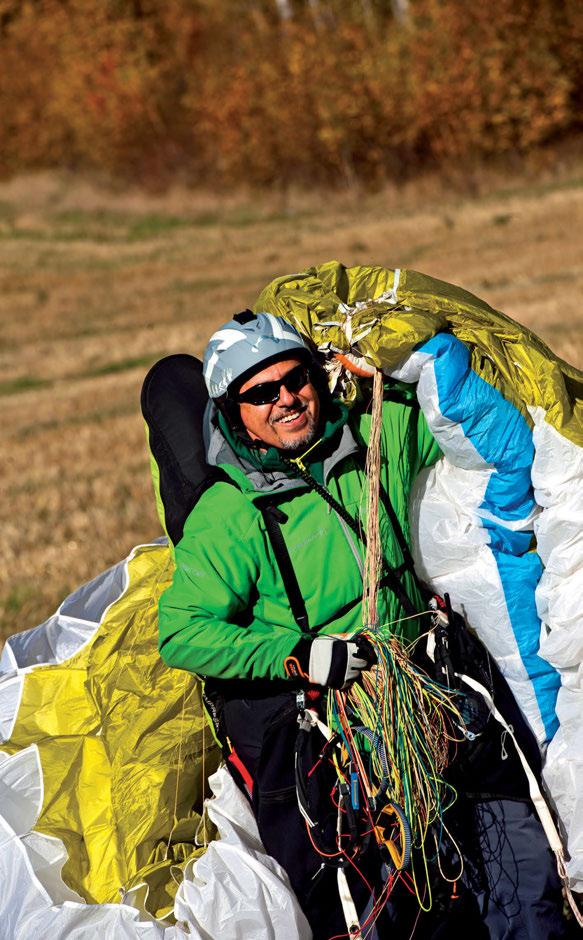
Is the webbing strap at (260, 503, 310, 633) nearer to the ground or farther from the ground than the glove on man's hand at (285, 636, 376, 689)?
farther from the ground

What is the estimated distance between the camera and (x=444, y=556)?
11.8 ft

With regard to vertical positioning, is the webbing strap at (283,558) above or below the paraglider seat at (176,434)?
below

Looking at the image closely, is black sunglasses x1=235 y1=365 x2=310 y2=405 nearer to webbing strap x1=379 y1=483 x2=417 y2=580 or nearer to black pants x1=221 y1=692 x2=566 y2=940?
webbing strap x1=379 y1=483 x2=417 y2=580

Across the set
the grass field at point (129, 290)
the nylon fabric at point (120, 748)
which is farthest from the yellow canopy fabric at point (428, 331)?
the grass field at point (129, 290)

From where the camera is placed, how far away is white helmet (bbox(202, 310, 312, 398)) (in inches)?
127

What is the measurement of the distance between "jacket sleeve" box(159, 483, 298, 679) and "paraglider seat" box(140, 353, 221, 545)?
34 cm

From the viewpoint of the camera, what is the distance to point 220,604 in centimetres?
316

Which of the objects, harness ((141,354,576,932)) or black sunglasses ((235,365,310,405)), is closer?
harness ((141,354,576,932))

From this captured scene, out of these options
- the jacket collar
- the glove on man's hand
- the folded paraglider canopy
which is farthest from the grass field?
the glove on man's hand

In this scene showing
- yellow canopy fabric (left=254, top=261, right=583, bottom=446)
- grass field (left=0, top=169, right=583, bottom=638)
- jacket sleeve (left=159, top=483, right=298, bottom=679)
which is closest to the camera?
jacket sleeve (left=159, top=483, right=298, bottom=679)

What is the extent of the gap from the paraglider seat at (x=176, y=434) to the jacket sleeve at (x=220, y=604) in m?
0.34

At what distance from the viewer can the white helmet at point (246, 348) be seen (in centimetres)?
323

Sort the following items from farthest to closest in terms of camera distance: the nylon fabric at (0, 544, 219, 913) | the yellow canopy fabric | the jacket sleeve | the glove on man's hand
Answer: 1. the nylon fabric at (0, 544, 219, 913)
2. the yellow canopy fabric
3. the jacket sleeve
4. the glove on man's hand

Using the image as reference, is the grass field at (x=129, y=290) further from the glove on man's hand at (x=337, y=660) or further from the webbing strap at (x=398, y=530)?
the glove on man's hand at (x=337, y=660)
